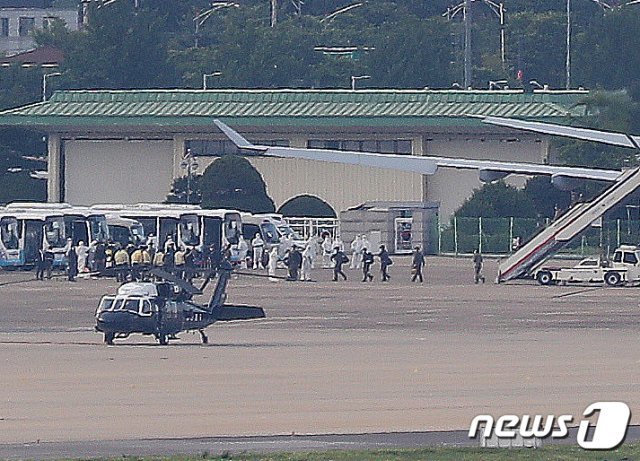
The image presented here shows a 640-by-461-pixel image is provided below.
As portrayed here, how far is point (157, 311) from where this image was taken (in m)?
31.2

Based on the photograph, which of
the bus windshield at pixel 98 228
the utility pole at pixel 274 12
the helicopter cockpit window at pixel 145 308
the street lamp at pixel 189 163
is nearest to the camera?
the helicopter cockpit window at pixel 145 308

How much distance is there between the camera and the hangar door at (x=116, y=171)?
288 feet

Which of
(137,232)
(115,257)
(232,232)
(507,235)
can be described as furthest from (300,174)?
(115,257)

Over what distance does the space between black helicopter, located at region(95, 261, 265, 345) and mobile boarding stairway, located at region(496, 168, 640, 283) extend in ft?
70.3

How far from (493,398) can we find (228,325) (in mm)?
14122

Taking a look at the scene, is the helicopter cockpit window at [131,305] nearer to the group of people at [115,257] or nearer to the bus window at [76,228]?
the group of people at [115,257]

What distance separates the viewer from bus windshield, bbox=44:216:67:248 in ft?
206

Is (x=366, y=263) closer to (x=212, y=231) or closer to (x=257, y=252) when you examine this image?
(x=257, y=252)

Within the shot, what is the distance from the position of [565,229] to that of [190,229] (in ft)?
59.6

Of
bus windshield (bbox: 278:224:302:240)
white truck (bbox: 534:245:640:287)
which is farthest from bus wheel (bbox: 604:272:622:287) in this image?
bus windshield (bbox: 278:224:302:240)

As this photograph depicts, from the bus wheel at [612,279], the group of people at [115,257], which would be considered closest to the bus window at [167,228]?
the group of people at [115,257]

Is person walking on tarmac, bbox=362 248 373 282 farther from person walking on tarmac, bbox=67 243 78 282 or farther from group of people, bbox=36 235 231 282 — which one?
person walking on tarmac, bbox=67 243 78 282

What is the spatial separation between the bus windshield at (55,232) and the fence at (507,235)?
1787 cm

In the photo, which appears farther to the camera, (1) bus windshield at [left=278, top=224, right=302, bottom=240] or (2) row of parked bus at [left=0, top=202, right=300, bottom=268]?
(1) bus windshield at [left=278, top=224, right=302, bottom=240]
